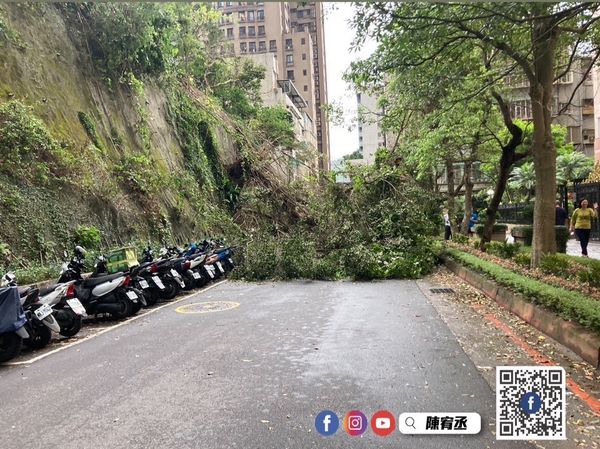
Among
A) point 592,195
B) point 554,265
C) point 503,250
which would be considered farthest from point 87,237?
point 592,195

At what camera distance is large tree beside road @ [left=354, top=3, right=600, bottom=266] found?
793 centimetres

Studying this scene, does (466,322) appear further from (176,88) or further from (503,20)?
(176,88)

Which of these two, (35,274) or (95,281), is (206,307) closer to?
(95,281)

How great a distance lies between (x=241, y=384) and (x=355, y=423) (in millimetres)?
1401

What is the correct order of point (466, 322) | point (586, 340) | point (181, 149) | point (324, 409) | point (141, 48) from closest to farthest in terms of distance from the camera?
point (324, 409)
point (586, 340)
point (466, 322)
point (141, 48)
point (181, 149)

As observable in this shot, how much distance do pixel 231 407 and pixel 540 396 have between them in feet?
8.10

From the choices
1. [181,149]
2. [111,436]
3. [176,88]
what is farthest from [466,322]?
[176,88]

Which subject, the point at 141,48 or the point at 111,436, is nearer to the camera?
the point at 111,436

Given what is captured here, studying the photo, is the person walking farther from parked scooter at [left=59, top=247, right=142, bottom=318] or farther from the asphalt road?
parked scooter at [left=59, top=247, right=142, bottom=318]

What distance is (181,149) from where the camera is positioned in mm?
22016

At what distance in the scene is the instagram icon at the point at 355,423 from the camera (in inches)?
149

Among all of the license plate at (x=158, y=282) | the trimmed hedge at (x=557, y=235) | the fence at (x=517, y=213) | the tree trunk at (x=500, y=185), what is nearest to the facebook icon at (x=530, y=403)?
the license plate at (x=158, y=282)

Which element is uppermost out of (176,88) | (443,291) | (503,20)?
(176,88)

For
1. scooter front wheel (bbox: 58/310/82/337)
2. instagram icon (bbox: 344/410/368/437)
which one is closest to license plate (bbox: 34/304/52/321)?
scooter front wheel (bbox: 58/310/82/337)
